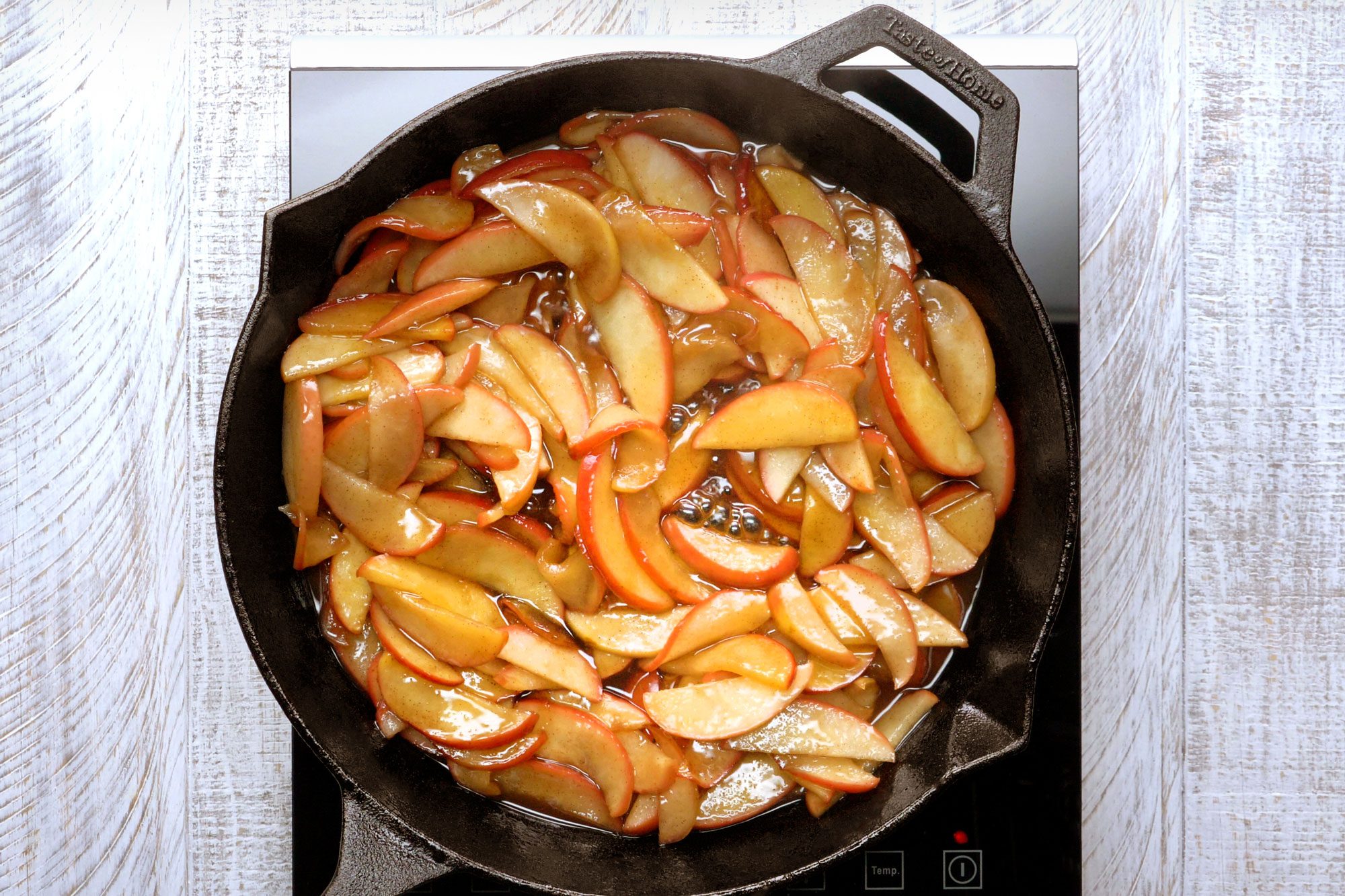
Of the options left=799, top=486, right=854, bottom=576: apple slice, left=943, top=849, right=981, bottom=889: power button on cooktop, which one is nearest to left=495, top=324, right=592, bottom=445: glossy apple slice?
left=799, top=486, right=854, bottom=576: apple slice

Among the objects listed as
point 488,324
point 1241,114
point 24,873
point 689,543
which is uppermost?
point 1241,114

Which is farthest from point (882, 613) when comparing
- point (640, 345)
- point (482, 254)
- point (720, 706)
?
point (482, 254)

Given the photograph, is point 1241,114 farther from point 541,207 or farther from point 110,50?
point 110,50

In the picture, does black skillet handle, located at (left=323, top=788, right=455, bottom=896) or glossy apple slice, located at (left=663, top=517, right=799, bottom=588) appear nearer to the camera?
black skillet handle, located at (left=323, top=788, right=455, bottom=896)

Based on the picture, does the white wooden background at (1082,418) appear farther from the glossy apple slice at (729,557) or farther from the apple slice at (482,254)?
the glossy apple slice at (729,557)

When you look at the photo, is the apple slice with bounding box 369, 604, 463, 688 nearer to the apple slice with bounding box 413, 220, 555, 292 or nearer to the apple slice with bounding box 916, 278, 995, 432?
the apple slice with bounding box 413, 220, 555, 292

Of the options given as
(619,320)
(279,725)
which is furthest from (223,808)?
(619,320)

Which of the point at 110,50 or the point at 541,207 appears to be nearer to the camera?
the point at 541,207

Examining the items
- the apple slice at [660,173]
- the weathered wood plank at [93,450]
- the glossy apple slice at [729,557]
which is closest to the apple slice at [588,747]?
the glossy apple slice at [729,557]
